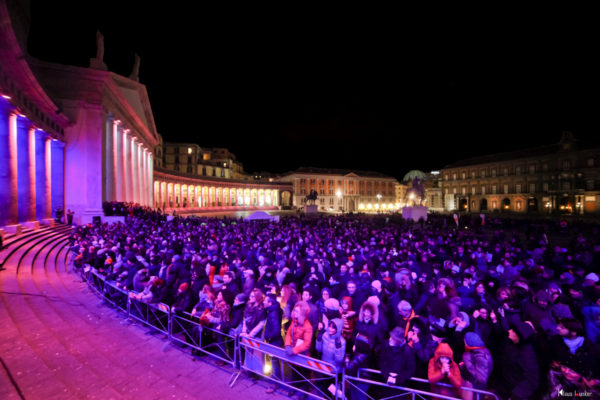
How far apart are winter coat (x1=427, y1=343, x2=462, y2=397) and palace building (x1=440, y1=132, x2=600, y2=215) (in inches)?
2311

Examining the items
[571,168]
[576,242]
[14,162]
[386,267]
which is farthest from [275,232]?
[571,168]

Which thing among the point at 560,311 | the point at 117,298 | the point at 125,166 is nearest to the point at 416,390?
the point at 560,311

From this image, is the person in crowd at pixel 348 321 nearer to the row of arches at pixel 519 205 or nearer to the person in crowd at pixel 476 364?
the person in crowd at pixel 476 364

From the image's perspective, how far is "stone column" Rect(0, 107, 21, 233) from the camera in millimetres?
12445

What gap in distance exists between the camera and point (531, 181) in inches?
2120

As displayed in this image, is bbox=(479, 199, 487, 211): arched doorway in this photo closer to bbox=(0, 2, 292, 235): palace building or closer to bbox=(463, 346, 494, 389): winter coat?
bbox=(0, 2, 292, 235): palace building

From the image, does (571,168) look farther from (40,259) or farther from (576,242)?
(40,259)

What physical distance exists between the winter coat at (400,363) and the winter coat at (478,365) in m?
0.67

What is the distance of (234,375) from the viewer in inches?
199

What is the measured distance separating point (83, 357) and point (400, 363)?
218 inches

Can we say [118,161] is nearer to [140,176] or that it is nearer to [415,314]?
[140,176]

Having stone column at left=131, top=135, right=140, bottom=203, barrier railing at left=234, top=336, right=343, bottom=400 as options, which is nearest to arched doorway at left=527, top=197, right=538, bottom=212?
barrier railing at left=234, top=336, right=343, bottom=400

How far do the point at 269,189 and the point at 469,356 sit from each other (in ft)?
Answer: 233

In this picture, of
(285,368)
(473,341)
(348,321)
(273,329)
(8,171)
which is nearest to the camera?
(473,341)
